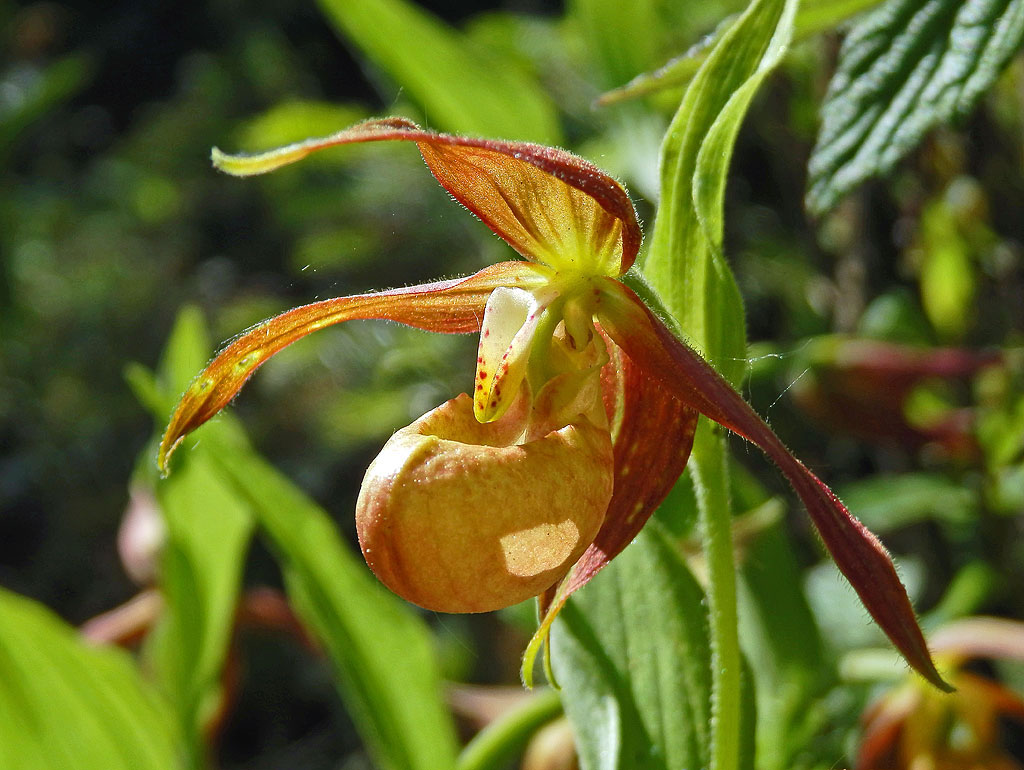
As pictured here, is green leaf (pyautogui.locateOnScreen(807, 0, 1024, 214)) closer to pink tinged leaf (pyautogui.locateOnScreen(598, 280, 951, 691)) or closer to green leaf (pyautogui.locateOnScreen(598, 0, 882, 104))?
green leaf (pyautogui.locateOnScreen(598, 0, 882, 104))

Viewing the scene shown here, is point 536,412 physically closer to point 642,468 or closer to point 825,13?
point 642,468

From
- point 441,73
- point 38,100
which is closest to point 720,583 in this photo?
point 441,73

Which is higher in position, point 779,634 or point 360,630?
point 360,630

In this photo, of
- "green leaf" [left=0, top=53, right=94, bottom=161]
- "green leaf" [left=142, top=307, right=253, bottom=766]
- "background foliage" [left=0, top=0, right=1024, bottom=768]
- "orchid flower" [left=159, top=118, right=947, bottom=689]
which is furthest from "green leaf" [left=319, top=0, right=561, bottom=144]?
"green leaf" [left=0, top=53, right=94, bottom=161]

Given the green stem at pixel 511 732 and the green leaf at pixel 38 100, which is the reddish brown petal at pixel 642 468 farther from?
the green leaf at pixel 38 100

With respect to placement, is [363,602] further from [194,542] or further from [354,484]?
[354,484]

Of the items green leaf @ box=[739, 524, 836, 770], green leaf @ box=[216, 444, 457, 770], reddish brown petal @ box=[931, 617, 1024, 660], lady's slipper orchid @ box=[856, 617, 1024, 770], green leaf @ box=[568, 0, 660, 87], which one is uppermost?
green leaf @ box=[568, 0, 660, 87]

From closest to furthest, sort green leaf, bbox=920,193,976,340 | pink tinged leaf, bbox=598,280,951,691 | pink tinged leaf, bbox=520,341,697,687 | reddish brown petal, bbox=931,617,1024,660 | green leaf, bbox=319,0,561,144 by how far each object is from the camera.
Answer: pink tinged leaf, bbox=598,280,951,691 → pink tinged leaf, bbox=520,341,697,687 → reddish brown petal, bbox=931,617,1024,660 → green leaf, bbox=319,0,561,144 → green leaf, bbox=920,193,976,340
